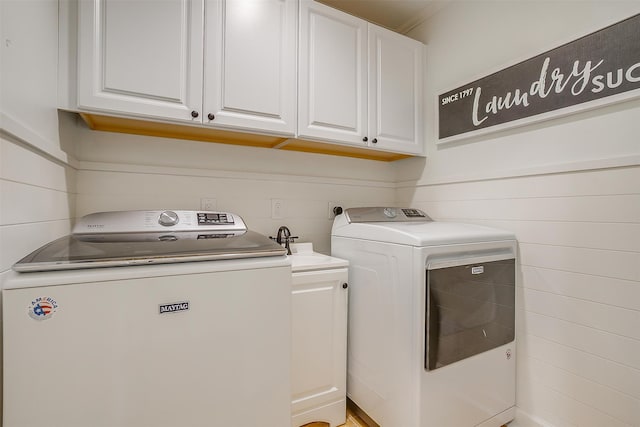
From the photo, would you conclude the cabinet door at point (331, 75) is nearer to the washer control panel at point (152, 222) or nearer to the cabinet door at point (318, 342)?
the washer control panel at point (152, 222)

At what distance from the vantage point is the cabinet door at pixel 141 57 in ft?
3.95

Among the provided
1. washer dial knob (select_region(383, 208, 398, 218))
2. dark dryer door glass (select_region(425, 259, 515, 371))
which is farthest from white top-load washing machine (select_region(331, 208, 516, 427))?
washer dial knob (select_region(383, 208, 398, 218))

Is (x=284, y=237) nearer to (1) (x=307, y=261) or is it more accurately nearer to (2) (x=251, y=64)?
(1) (x=307, y=261)

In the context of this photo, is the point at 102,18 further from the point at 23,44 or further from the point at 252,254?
the point at 252,254

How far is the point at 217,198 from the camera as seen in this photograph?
177 centimetres

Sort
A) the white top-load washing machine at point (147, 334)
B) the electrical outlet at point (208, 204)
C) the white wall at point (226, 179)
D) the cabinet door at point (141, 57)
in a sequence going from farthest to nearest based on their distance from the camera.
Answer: the electrical outlet at point (208, 204) < the white wall at point (226, 179) < the cabinet door at point (141, 57) < the white top-load washing machine at point (147, 334)

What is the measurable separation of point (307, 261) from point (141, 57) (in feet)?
3.96

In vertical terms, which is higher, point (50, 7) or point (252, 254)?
point (50, 7)

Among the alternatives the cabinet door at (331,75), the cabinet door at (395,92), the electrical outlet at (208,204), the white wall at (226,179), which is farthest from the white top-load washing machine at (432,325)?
the electrical outlet at (208,204)

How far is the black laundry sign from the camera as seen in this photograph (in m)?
1.25

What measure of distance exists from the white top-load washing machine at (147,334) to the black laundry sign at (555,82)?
4.84ft

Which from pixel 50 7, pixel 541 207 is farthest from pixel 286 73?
pixel 541 207

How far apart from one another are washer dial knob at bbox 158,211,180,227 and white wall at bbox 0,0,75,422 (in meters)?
0.38

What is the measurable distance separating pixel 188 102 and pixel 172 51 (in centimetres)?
22
